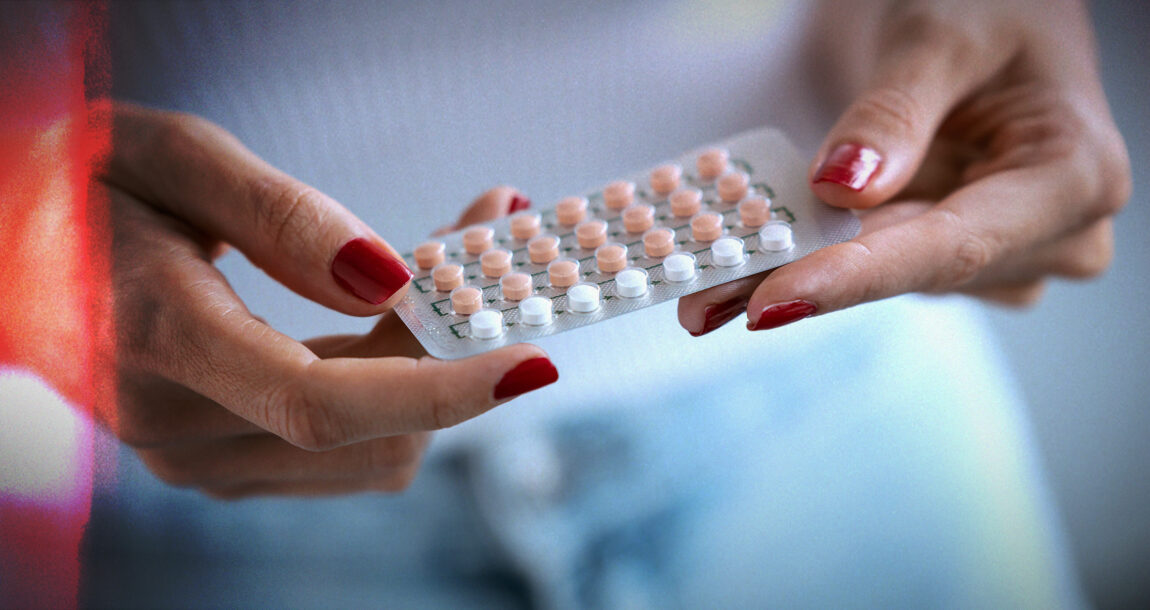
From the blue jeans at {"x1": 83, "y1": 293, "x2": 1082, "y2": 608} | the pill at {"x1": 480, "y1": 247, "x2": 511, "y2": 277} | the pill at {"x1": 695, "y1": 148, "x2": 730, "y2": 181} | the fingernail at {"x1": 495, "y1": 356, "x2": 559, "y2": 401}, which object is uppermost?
the pill at {"x1": 695, "y1": 148, "x2": 730, "y2": 181}

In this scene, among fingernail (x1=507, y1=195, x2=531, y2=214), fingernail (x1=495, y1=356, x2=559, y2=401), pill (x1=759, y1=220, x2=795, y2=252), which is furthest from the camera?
fingernail (x1=507, y1=195, x2=531, y2=214)

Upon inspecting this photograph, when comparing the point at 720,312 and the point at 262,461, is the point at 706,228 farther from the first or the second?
the point at 262,461

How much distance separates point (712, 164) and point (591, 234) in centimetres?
10

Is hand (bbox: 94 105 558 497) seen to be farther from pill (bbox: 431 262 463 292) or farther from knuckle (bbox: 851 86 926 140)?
knuckle (bbox: 851 86 926 140)

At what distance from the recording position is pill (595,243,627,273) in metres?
0.49

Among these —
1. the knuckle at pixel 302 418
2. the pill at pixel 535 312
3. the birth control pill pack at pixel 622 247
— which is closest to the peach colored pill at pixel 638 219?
the birth control pill pack at pixel 622 247

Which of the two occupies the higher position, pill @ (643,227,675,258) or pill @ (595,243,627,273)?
pill @ (643,227,675,258)

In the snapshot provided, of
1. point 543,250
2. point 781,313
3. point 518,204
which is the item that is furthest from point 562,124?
point 781,313

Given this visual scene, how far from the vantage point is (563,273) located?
486 mm

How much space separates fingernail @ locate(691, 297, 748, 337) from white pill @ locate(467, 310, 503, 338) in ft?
0.33

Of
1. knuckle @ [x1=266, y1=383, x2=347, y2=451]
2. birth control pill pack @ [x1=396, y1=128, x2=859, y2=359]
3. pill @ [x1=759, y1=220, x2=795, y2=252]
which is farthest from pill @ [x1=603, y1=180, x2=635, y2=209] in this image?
knuckle @ [x1=266, y1=383, x2=347, y2=451]

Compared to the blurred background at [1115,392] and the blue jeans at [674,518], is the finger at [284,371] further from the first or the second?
the blurred background at [1115,392]

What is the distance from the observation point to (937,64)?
574 millimetres

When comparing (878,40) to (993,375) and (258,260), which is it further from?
(258,260)
